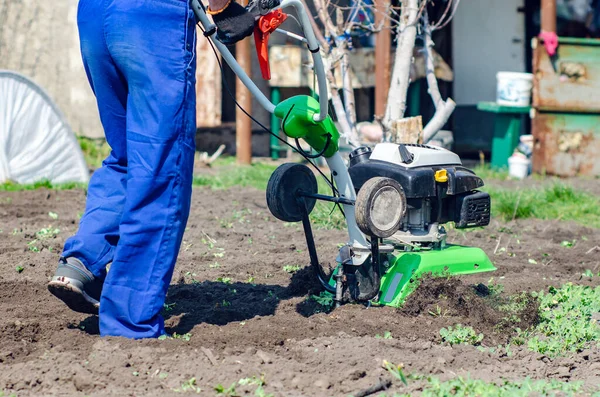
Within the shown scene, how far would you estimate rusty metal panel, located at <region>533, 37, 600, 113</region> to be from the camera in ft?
30.1

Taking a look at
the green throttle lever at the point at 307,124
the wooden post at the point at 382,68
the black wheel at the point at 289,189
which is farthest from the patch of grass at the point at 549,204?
the green throttle lever at the point at 307,124

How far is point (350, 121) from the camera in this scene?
275 inches

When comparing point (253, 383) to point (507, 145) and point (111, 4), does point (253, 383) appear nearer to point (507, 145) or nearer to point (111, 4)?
point (111, 4)

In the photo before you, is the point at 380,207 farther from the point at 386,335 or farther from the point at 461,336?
the point at 461,336

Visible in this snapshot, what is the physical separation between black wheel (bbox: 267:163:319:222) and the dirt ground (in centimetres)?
44

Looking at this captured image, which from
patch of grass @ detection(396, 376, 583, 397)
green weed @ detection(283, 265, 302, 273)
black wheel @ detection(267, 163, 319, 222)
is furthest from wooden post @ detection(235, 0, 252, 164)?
patch of grass @ detection(396, 376, 583, 397)

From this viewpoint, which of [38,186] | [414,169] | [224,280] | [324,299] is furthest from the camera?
[38,186]

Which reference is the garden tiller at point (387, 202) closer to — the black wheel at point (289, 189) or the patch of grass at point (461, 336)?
the black wheel at point (289, 189)

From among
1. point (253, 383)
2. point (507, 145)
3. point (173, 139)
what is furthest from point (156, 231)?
point (507, 145)

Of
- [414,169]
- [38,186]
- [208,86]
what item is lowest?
[38,186]

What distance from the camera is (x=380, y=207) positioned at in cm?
378

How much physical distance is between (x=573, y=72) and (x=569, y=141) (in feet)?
2.26

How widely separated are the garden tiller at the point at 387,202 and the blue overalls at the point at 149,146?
13.2 inches

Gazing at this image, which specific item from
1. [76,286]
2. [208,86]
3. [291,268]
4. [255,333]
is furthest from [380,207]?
[208,86]
